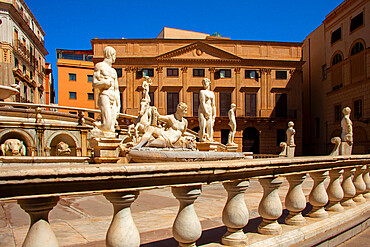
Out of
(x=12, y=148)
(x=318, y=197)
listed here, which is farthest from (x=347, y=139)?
(x=12, y=148)

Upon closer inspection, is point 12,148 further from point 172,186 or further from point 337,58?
point 337,58

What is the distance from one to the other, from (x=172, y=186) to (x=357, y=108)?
97.5 ft

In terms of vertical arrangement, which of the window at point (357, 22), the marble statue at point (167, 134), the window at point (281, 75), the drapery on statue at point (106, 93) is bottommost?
the marble statue at point (167, 134)

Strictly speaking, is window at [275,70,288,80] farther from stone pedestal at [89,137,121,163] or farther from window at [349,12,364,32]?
stone pedestal at [89,137,121,163]

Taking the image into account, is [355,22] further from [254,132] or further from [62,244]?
[62,244]

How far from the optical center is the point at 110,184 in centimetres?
175

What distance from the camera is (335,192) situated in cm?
379

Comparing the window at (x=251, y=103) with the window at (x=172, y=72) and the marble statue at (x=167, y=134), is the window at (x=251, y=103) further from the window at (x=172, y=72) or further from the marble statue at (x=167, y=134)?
the marble statue at (x=167, y=134)

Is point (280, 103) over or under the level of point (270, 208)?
over

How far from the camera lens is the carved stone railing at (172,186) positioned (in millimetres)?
1543

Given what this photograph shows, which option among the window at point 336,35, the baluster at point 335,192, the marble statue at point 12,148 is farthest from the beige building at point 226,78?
the baluster at point 335,192

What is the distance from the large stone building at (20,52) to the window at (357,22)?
31120mm

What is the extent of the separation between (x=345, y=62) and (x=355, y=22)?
357 cm

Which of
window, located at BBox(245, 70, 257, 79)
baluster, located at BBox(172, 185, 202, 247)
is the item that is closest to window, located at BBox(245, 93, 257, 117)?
window, located at BBox(245, 70, 257, 79)
